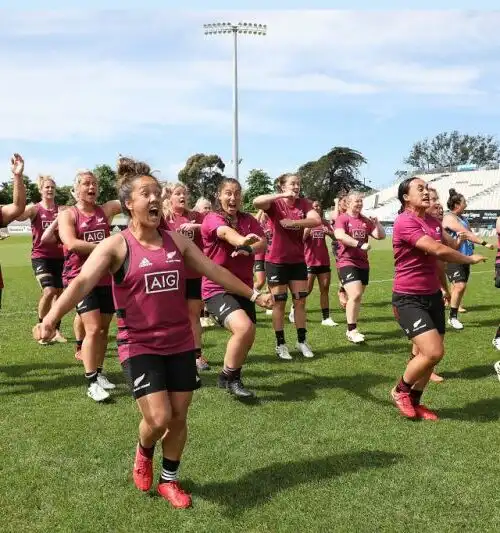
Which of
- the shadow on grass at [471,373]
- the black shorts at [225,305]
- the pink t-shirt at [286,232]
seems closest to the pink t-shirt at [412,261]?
the black shorts at [225,305]

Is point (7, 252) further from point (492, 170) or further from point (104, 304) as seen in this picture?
point (492, 170)

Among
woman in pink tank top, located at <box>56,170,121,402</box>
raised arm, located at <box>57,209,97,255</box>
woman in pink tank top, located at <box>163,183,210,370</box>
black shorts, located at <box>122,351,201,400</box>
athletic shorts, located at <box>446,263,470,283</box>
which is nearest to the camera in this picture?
black shorts, located at <box>122,351,201,400</box>

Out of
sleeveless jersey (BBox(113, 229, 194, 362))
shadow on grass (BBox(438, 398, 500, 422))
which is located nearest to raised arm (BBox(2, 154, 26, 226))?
sleeveless jersey (BBox(113, 229, 194, 362))

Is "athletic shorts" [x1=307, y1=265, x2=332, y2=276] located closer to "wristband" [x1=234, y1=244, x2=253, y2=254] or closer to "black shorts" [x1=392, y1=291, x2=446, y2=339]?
"black shorts" [x1=392, y1=291, x2=446, y2=339]

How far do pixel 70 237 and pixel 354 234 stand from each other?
475cm

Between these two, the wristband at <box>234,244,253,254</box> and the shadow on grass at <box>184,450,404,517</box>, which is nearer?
the shadow on grass at <box>184,450,404,517</box>

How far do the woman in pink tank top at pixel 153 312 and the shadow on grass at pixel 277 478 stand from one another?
27cm

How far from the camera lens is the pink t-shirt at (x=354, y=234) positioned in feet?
31.3

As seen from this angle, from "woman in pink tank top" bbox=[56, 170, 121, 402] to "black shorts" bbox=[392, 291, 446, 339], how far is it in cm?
308

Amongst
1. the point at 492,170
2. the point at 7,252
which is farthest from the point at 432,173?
the point at 7,252

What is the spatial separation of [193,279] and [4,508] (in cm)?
387

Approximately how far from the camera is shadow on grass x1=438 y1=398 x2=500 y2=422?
5.91 meters

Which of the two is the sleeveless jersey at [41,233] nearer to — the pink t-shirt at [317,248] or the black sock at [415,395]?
the pink t-shirt at [317,248]

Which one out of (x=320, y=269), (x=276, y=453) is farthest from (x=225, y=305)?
(x=320, y=269)
